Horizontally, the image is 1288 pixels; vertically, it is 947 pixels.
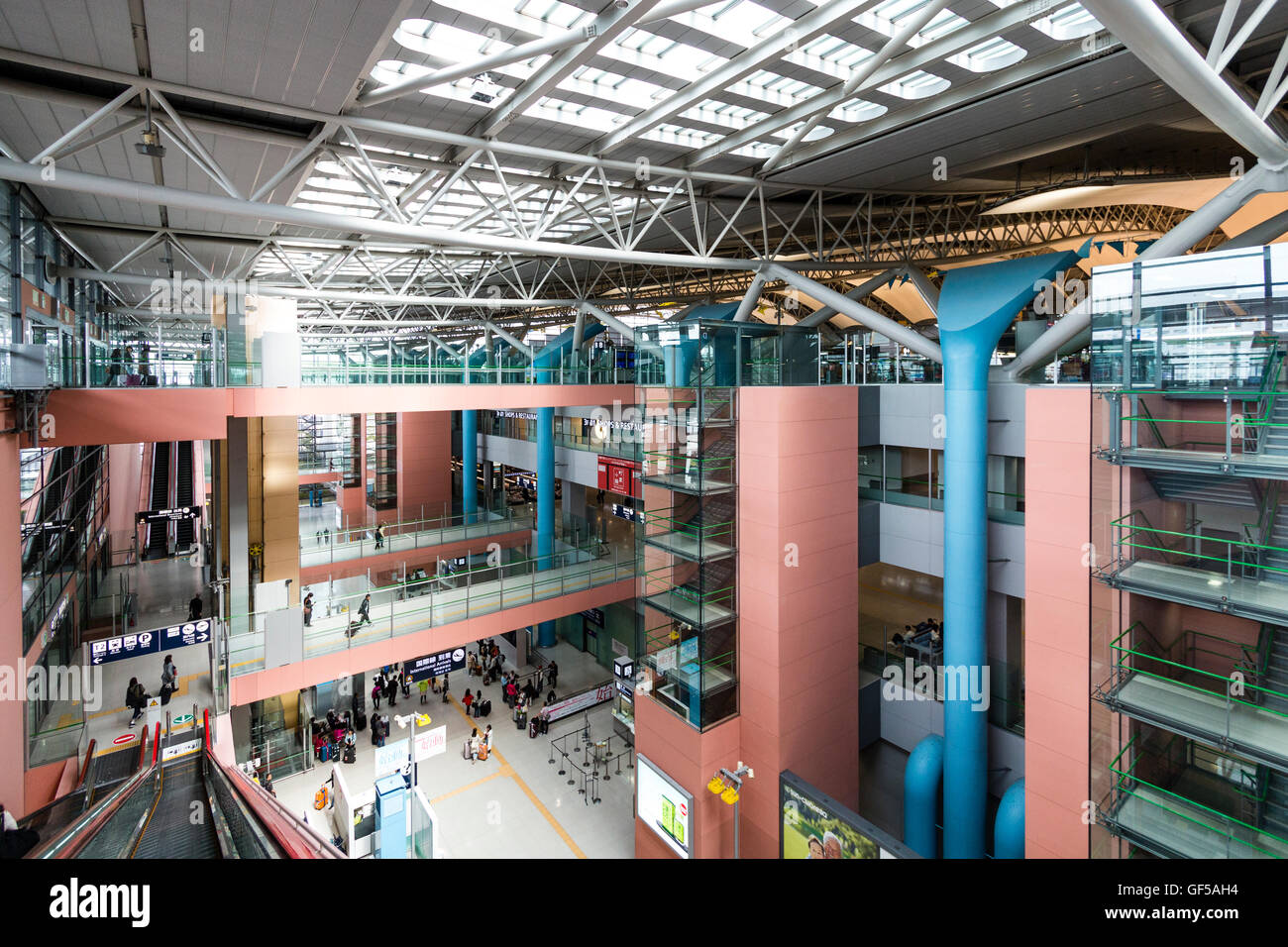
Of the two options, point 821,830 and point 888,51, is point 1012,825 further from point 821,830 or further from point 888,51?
point 888,51

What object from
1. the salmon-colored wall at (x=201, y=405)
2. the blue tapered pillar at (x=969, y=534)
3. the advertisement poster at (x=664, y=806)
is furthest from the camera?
the advertisement poster at (x=664, y=806)

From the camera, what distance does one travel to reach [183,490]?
32406 millimetres

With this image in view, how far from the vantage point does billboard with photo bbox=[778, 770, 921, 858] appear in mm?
9594

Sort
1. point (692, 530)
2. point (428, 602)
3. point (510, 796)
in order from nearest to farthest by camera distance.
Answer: point (692, 530) → point (428, 602) → point (510, 796)

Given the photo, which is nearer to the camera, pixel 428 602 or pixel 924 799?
pixel 924 799

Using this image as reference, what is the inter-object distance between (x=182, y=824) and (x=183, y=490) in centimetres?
3417

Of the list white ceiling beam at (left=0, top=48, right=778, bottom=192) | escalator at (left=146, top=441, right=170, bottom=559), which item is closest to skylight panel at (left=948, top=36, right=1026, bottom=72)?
white ceiling beam at (left=0, top=48, right=778, bottom=192)

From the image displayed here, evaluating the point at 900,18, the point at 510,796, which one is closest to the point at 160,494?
the point at 510,796

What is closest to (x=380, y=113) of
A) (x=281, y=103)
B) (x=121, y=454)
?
(x=281, y=103)

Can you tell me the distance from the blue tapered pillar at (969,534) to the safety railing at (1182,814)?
13.8 feet

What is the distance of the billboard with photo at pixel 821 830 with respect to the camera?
9.59m

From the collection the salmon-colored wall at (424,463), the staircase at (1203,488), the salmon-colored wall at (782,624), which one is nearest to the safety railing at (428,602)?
the salmon-colored wall at (782,624)

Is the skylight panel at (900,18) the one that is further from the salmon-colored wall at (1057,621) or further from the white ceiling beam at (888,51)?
the salmon-colored wall at (1057,621)

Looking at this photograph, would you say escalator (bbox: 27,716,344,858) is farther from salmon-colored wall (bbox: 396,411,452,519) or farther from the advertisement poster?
salmon-colored wall (bbox: 396,411,452,519)
